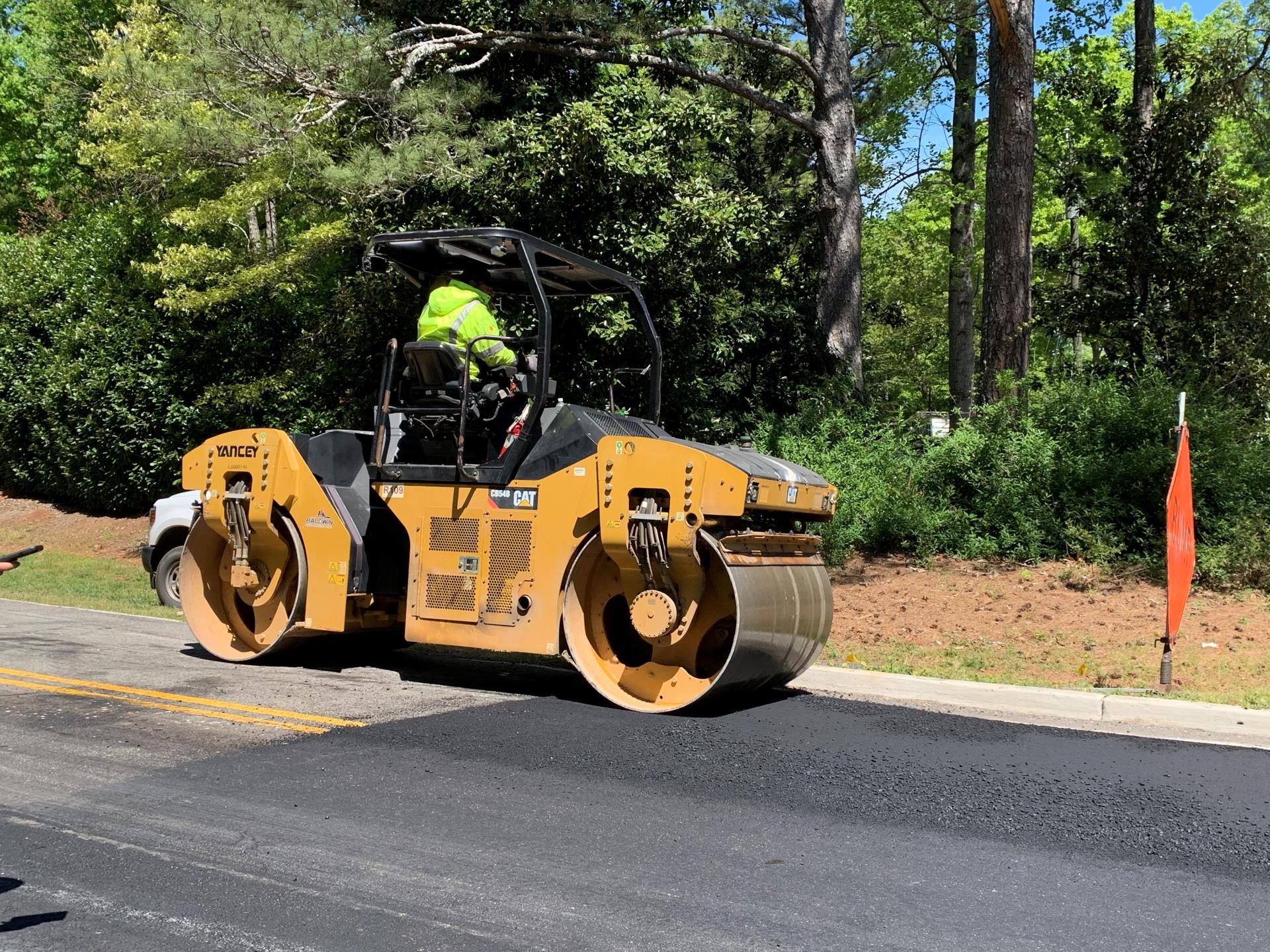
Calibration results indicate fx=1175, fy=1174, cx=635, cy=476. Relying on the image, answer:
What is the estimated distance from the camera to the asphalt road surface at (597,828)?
12.9ft

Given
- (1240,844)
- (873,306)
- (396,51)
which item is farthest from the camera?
(873,306)

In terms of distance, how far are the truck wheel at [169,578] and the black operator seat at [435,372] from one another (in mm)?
6388

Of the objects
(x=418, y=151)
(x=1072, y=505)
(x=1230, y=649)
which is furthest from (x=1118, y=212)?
(x=418, y=151)

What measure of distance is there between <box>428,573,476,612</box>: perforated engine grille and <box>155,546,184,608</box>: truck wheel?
655 centimetres

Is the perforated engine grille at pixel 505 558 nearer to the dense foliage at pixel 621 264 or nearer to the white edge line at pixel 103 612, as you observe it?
the white edge line at pixel 103 612

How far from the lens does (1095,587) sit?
1172 centimetres

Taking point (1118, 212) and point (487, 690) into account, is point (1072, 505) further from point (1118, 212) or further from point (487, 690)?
point (487, 690)

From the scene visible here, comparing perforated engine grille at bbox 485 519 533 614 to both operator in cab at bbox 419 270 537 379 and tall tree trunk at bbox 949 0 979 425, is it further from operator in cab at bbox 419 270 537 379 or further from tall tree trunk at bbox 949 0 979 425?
tall tree trunk at bbox 949 0 979 425

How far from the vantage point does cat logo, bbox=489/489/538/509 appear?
7.69 meters

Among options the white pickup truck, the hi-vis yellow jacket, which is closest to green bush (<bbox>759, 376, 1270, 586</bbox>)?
the hi-vis yellow jacket

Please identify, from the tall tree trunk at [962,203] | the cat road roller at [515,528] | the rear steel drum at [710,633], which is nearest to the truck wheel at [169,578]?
the cat road roller at [515,528]

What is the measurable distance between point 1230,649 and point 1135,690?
212cm

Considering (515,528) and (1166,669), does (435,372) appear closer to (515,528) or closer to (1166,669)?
(515,528)

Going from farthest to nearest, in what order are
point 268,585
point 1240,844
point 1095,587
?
1. point 1095,587
2. point 268,585
3. point 1240,844
